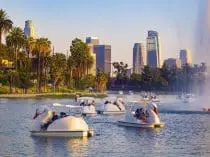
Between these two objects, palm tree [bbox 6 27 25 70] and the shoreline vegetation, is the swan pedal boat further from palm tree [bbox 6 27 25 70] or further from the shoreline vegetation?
palm tree [bbox 6 27 25 70]

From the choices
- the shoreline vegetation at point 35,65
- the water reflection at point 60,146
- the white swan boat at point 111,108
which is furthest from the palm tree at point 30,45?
the water reflection at point 60,146

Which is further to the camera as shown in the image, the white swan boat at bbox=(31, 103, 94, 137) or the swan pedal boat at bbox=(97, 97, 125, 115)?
the swan pedal boat at bbox=(97, 97, 125, 115)

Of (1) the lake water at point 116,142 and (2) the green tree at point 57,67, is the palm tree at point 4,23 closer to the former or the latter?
(2) the green tree at point 57,67

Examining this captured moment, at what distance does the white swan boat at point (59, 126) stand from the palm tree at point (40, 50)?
115699 mm

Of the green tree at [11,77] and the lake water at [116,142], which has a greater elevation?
the green tree at [11,77]

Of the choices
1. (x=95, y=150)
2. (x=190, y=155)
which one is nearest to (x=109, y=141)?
(x=95, y=150)

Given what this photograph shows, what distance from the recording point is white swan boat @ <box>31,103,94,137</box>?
44812mm

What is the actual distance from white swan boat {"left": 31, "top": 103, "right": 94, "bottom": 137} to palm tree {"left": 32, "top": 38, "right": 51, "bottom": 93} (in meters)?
116

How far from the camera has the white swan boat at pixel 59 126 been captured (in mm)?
44812

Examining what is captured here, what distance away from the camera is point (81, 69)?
7766 inches

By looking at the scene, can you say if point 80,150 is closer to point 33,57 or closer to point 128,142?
point 128,142

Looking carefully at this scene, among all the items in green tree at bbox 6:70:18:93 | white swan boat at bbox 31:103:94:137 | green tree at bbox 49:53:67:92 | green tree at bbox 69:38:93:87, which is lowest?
white swan boat at bbox 31:103:94:137

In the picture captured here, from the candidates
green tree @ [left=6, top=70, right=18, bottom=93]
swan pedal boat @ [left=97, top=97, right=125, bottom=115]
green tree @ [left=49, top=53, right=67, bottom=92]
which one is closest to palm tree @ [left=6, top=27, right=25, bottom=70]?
green tree @ [left=6, top=70, right=18, bottom=93]

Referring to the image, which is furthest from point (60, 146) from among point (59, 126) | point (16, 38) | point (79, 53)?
point (79, 53)
